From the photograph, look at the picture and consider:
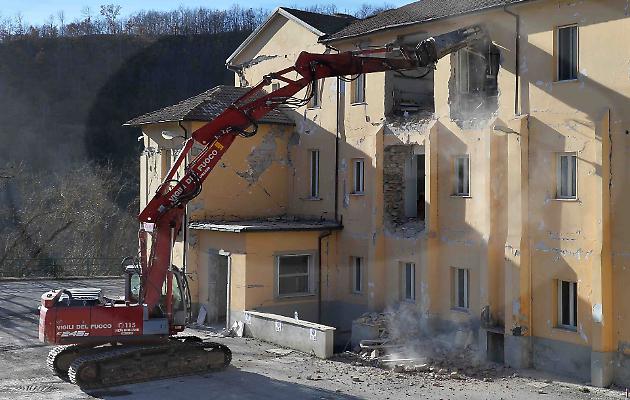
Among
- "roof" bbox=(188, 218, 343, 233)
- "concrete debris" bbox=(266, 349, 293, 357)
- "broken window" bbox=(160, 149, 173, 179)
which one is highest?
"broken window" bbox=(160, 149, 173, 179)

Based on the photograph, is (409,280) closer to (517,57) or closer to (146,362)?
(517,57)

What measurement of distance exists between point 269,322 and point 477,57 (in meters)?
8.71

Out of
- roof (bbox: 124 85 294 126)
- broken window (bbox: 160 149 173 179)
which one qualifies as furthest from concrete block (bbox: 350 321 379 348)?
broken window (bbox: 160 149 173 179)

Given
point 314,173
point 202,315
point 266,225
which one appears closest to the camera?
point 266,225

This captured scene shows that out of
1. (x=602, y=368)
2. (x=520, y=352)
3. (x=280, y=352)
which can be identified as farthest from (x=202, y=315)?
(x=602, y=368)

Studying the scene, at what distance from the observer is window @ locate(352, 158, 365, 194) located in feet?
81.6

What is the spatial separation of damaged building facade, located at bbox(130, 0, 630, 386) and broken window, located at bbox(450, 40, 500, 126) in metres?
0.05

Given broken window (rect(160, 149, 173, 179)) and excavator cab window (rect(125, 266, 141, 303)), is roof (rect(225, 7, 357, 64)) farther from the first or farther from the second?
excavator cab window (rect(125, 266, 141, 303))

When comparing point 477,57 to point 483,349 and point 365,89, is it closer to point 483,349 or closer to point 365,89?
point 365,89

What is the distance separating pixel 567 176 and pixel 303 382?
7.35 meters

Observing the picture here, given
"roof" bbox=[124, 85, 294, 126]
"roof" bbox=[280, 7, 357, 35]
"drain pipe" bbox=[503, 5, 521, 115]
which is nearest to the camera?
"drain pipe" bbox=[503, 5, 521, 115]

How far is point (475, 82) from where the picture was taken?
2141 centimetres

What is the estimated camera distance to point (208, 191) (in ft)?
86.4

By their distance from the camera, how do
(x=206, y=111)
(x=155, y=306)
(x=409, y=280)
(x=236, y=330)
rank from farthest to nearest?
(x=206, y=111)
(x=236, y=330)
(x=409, y=280)
(x=155, y=306)
